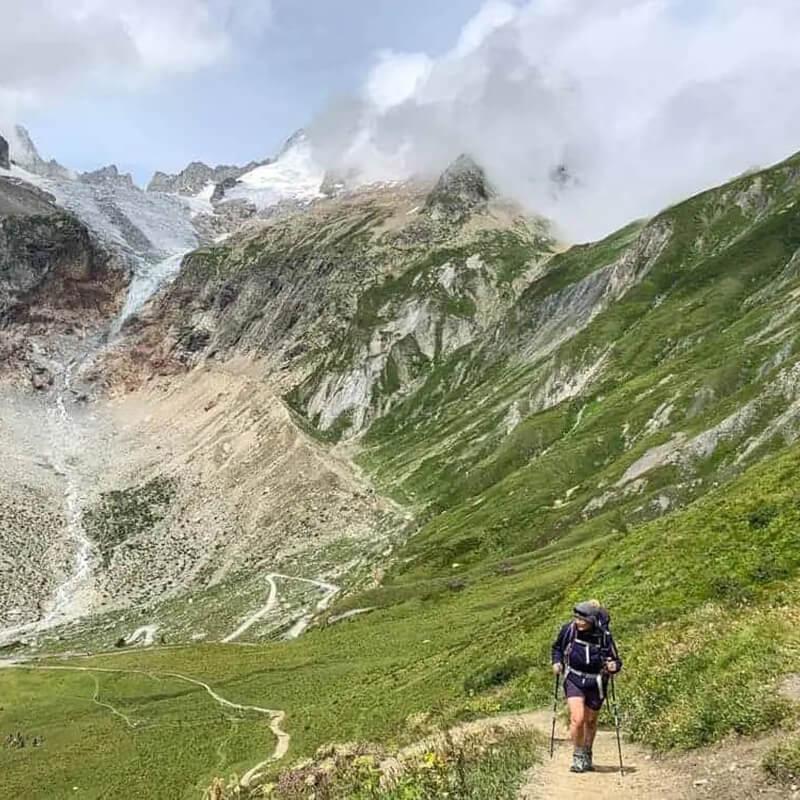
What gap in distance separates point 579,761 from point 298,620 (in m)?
98.5

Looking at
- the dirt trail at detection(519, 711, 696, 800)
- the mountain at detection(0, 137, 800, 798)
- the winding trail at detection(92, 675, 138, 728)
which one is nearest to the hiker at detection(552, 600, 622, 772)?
the dirt trail at detection(519, 711, 696, 800)

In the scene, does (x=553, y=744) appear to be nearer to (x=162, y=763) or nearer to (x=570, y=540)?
(x=162, y=763)

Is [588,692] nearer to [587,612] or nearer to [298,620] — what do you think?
[587,612]

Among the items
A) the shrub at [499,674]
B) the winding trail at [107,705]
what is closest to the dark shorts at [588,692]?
the shrub at [499,674]

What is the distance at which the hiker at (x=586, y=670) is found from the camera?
1767 cm

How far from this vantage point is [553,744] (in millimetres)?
20500

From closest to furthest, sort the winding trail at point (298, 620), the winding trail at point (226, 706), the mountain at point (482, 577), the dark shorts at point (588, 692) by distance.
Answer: the dark shorts at point (588, 692) < the mountain at point (482, 577) < the winding trail at point (226, 706) < the winding trail at point (298, 620)

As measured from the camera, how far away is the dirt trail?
1571cm

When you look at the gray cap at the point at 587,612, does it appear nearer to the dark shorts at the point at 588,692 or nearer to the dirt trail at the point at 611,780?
the dark shorts at the point at 588,692

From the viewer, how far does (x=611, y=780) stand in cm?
1700

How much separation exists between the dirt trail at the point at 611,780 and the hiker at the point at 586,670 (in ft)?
1.90

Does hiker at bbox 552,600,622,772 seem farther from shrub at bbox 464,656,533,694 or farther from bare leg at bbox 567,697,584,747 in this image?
shrub at bbox 464,656,533,694

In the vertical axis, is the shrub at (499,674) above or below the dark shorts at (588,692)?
below

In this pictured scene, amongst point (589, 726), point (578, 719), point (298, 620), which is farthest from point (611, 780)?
point (298, 620)
